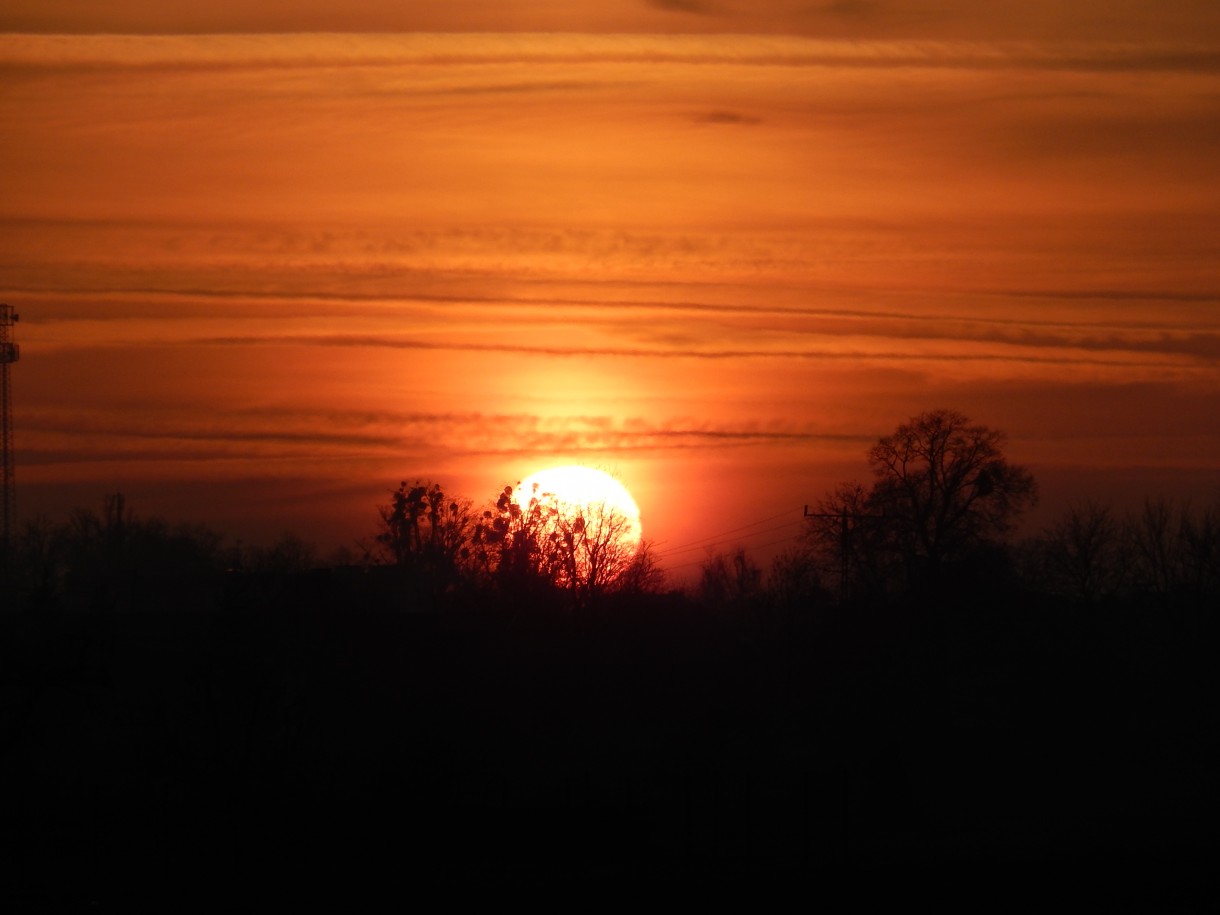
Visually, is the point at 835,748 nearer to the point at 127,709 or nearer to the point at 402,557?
the point at 127,709

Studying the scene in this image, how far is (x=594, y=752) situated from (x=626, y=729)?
314 centimetres

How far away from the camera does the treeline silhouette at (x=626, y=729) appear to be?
92.8ft

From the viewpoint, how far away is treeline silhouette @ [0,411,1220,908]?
1113 inches

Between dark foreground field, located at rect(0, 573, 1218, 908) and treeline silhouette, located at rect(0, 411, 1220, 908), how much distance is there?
13cm

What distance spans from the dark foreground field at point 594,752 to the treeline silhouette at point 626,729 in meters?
0.13

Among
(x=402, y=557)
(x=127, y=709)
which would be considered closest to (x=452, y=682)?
(x=127, y=709)

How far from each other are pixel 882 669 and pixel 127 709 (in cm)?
3180

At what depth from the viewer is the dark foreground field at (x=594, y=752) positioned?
2803 cm

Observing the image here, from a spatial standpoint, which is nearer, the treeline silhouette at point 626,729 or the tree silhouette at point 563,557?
the treeline silhouette at point 626,729

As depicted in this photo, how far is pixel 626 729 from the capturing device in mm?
47688

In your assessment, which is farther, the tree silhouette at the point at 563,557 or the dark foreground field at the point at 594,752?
the tree silhouette at the point at 563,557

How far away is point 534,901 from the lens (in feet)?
84.4

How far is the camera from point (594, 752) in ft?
147

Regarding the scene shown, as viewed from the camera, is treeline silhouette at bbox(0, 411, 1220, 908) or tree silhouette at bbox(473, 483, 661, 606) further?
tree silhouette at bbox(473, 483, 661, 606)
